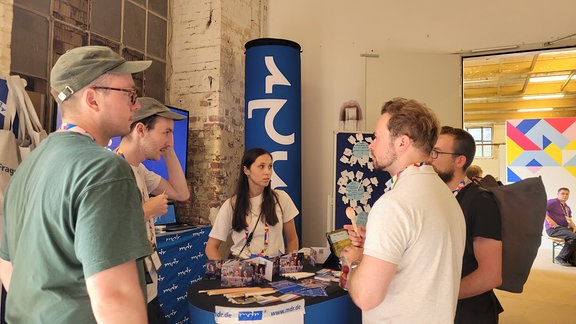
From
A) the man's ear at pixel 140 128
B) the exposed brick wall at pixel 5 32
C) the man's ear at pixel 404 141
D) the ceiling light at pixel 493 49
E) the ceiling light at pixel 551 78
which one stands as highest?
the ceiling light at pixel 551 78

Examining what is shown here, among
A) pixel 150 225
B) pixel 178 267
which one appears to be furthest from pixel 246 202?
pixel 178 267

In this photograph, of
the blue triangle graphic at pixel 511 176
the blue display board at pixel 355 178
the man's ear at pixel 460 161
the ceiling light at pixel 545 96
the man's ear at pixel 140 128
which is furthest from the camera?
the ceiling light at pixel 545 96

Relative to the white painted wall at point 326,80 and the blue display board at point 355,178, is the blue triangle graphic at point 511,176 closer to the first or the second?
the white painted wall at point 326,80

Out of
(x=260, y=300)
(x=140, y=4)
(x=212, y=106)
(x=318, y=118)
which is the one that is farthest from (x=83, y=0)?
(x=260, y=300)

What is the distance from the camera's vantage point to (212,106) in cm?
437

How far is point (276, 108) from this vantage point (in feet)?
13.6

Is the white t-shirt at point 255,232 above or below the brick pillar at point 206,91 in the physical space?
below

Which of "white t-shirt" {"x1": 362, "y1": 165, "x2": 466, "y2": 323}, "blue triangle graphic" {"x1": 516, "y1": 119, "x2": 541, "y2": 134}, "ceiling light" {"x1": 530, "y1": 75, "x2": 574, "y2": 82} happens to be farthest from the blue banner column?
"ceiling light" {"x1": 530, "y1": 75, "x2": 574, "y2": 82}

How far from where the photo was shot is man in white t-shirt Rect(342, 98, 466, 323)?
4.15 feet

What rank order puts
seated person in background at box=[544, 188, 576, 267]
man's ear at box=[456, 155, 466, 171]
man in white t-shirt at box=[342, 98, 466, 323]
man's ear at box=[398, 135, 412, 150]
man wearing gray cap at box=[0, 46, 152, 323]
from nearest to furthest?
1. man wearing gray cap at box=[0, 46, 152, 323]
2. man in white t-shirt at box=[342, 98, 466, 323]
3. man's ear at box=[398, 135, 412, 150]
4. man's ear at box=[456, 155, 466, 171]
5. seated person in background at box=[544, 188, 576, 267]

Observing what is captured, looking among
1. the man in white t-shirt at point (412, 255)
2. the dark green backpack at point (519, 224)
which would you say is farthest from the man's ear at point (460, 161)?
the man in white t-shirt at point (412, 255)

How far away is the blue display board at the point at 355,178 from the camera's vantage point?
434 cm

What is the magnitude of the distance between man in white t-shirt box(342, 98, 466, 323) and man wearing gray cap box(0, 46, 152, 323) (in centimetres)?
71

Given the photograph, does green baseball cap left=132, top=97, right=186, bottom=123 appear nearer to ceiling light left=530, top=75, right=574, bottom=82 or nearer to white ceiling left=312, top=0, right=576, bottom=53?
white ceiling left=312, top=0, right=576, bottom=53
